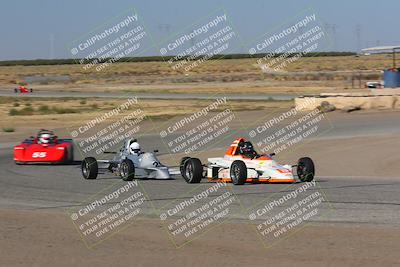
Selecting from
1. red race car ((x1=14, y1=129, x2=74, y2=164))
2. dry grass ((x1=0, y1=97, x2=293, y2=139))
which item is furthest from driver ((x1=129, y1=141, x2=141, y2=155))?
dry grass ((x1=0, y1=97, x2=293, y2=139))

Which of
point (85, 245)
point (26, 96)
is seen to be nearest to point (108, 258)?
point (85, 245)

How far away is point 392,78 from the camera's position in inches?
2237

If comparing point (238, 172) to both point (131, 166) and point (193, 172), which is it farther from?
point (131, 166)

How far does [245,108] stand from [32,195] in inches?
1451

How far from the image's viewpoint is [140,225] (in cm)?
1316

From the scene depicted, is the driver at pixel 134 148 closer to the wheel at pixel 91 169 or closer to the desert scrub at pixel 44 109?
the wheel at pixel 91 169

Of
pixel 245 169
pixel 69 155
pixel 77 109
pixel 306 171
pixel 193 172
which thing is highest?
pixel 77 109

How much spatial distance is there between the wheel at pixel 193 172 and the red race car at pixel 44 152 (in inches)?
289

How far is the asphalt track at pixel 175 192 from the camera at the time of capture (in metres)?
14.2

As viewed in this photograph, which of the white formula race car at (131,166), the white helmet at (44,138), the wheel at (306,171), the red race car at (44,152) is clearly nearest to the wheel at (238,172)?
the wheel at (306,171)

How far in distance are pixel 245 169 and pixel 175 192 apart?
1.69 metres

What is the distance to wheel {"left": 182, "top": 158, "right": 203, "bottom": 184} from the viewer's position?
18953 mm

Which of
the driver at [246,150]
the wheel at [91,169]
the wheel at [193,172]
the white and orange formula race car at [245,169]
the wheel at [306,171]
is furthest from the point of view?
the wheel at [91,169]

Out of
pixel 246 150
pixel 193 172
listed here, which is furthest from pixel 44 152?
pixel 246 150
